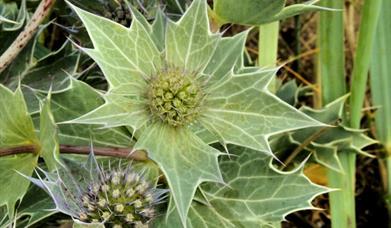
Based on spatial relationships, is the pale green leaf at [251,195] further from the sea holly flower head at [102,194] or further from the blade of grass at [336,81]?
the blade of grass at [336,81]

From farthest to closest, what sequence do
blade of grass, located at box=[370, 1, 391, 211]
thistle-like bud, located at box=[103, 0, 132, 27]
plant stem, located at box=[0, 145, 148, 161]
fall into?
blade of grass, located at box=[370, 1, 391, 211] < thistle-like bud, located at box=[103, 0, 132, 27] < plant stem, located at box=[0, 145, 148, 161]

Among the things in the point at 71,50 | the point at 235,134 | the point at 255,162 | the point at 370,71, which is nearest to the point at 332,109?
the point at 370,71

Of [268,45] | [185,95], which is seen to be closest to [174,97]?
[185,95]

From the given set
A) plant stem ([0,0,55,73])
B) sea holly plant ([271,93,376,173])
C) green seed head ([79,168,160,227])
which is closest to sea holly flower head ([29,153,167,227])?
green seed head ([79,168,160,227])

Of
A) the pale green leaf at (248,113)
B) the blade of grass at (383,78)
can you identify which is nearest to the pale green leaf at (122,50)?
the pale green leaf at (248,113)

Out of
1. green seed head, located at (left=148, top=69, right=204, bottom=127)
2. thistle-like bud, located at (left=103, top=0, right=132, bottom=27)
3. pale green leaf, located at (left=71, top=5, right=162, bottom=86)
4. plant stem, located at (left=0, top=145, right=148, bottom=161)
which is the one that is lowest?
plant stem, located at (left=0, top=145, right=148, bottom=161)

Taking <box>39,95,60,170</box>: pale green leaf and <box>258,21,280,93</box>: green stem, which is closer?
<box>39,95,60,170</box>: pale green leaf

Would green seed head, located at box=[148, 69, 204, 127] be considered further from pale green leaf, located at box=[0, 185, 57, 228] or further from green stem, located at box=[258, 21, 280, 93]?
green stem, located at box=[258, 21, 280, 93]
